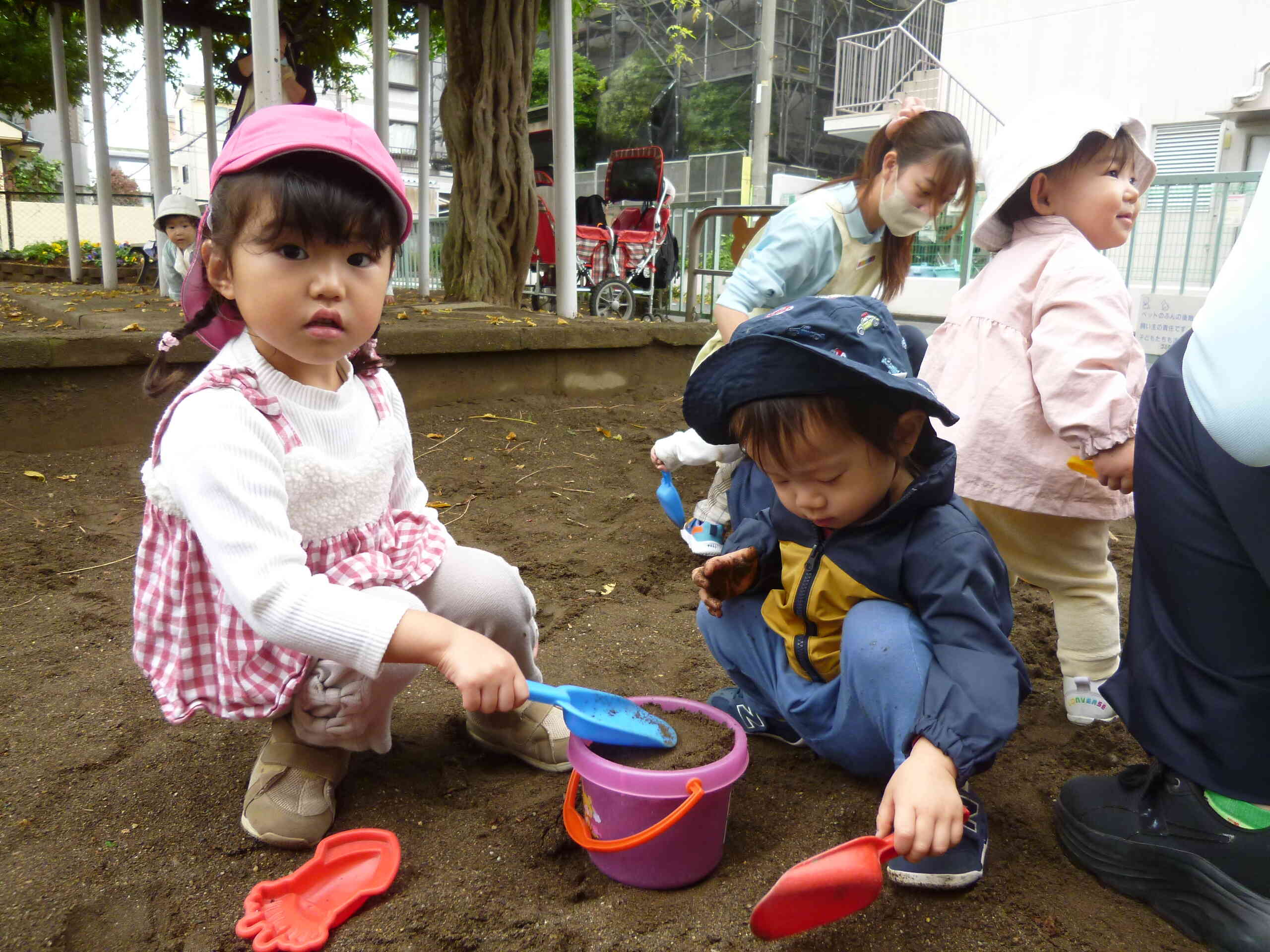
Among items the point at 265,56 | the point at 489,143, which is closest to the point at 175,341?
the point at 265,56

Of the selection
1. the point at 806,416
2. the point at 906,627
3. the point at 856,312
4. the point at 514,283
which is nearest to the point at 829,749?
the point at 906,627

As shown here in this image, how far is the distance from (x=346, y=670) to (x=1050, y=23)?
53.6ft

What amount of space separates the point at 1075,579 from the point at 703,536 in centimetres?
108

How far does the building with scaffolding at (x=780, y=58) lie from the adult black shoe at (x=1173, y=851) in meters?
26.7

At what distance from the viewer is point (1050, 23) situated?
563 inches

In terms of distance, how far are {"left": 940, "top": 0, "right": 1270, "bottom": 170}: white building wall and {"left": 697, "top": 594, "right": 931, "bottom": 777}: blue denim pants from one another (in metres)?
13.4

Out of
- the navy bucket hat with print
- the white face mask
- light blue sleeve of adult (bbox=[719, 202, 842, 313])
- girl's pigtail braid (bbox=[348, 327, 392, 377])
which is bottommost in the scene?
girl's pigtail braid (bbox=[348, 327, 392, 377])

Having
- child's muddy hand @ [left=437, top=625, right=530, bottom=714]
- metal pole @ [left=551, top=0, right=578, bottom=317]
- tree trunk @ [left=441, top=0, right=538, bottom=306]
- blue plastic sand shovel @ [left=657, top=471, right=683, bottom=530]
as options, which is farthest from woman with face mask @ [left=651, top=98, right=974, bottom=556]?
tree trunk @ [left=441, top=0, right=538, bottom=306]

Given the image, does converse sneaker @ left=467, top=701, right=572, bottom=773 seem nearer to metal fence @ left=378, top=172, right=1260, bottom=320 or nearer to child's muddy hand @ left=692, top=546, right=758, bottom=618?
child's muddy hand @ left=692, top=546, right=758, bottom=618

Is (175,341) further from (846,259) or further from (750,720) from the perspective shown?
(846,259)

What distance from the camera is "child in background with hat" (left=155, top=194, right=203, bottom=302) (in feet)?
17.7

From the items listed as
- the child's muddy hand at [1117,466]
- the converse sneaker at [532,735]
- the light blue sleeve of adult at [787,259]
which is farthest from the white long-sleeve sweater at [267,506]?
the light blue sleeve of adult at [787,259]

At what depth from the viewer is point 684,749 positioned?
4.18 ft

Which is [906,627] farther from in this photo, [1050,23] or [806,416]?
[1050,23]
